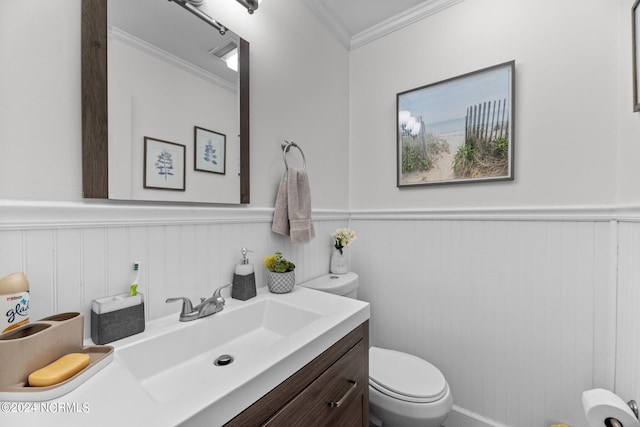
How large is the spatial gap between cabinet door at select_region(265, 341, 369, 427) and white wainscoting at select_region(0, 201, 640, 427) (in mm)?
537

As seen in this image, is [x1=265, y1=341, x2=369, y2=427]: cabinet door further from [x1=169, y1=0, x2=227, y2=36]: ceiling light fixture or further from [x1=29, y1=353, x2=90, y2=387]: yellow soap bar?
[x1=169, y1=0, x2=227, y2=36]: ceiling light fixture

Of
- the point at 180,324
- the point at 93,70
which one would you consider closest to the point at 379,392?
the point at 180,324

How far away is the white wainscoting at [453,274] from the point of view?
0.75 meters

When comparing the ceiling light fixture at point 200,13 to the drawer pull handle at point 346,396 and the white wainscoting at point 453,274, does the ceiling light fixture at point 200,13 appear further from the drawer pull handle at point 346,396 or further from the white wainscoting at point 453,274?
the drawer pull handle at point 346,396

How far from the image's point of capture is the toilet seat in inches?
44.9

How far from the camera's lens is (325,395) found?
0.80 m

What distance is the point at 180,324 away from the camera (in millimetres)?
865

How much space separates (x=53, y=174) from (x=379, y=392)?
1.39m

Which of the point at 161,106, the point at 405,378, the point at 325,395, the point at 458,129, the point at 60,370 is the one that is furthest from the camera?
the point at 458,129

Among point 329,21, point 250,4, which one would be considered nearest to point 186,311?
point 250,4

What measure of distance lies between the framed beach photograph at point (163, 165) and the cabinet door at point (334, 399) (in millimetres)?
763

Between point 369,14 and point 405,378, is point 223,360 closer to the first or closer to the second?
point 405,378

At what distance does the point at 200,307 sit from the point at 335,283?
29.6 inches

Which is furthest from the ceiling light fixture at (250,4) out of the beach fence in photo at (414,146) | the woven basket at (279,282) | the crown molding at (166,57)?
the woven basket at (279,282)
